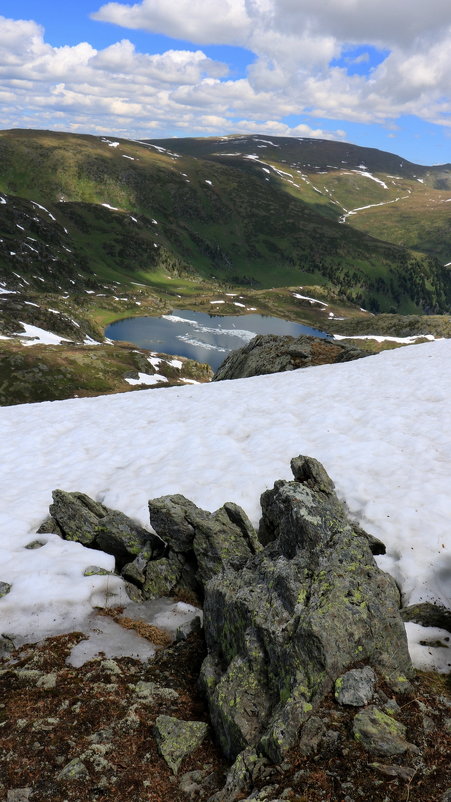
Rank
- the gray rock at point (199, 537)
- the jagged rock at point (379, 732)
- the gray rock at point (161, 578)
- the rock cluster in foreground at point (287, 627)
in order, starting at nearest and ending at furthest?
1. the jagged rock at point (379, 732)
2. the rock cluster in foreground at point (287, 627)
3. the gray rock at point (199, 537)
4. the gray rock at point (161, 578)

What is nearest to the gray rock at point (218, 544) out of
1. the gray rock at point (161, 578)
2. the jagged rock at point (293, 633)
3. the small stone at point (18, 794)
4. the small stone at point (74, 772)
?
the gray rock at point (161, 578)

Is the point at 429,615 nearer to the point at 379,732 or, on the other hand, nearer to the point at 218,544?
the point at 379,732

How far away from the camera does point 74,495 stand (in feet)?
54.9

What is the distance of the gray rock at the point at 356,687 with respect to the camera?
8238mm

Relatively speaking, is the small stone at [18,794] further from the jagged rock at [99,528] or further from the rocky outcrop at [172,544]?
the jagged rock at [99,528]

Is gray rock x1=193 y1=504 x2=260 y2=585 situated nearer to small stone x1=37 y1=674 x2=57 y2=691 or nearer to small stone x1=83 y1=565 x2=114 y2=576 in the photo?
small stone x1=83 y1=565 x2=114 y2=576

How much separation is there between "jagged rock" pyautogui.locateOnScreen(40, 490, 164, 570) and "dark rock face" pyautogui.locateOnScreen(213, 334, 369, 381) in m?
27.5

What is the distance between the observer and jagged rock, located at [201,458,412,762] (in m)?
8.48

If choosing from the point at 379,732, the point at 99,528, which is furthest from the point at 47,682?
the point at 379,732

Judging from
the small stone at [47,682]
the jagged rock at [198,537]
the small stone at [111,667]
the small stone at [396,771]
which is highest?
the small stone at [396,771]

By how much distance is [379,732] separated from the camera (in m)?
7.63

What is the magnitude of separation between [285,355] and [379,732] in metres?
36.8

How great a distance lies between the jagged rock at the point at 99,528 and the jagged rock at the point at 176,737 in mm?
6254

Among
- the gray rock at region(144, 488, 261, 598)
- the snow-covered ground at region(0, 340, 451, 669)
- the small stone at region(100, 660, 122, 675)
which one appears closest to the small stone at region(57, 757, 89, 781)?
the small stone at region(100, 660, 122, 675)
